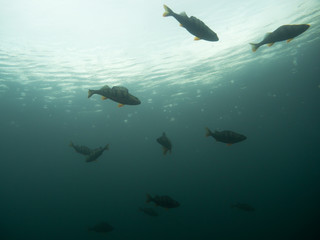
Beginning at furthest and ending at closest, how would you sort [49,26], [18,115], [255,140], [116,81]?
[255,140] → [18,115] → [116,81] → [49,26]

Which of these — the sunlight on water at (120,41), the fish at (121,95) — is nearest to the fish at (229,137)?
the fish at (121,95)

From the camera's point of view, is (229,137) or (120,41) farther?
(120,41)

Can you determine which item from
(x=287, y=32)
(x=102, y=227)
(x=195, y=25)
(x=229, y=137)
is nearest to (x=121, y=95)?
(x=195, y=25)

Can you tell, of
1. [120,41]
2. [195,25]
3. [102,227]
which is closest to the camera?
[195,25]

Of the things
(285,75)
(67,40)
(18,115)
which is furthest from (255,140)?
(67,40)

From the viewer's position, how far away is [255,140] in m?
166

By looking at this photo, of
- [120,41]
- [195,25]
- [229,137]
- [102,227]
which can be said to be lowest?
[102,227]

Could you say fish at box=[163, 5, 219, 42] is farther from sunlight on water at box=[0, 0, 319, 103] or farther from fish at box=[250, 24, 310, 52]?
sunlight on water at box=[0, 0, 319, 103]

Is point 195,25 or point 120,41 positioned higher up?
point 120,41

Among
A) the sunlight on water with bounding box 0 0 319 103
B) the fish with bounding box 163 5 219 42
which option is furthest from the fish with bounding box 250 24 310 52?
the sunlight on water with bounding box 0 0 319 103

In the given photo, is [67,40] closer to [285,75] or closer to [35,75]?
[35,75]

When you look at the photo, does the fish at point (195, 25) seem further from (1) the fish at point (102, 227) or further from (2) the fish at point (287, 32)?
(1) the fish at point (102, 227)

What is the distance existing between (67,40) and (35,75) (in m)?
8.38

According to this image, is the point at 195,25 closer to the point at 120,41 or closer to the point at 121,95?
the point at 121,95
